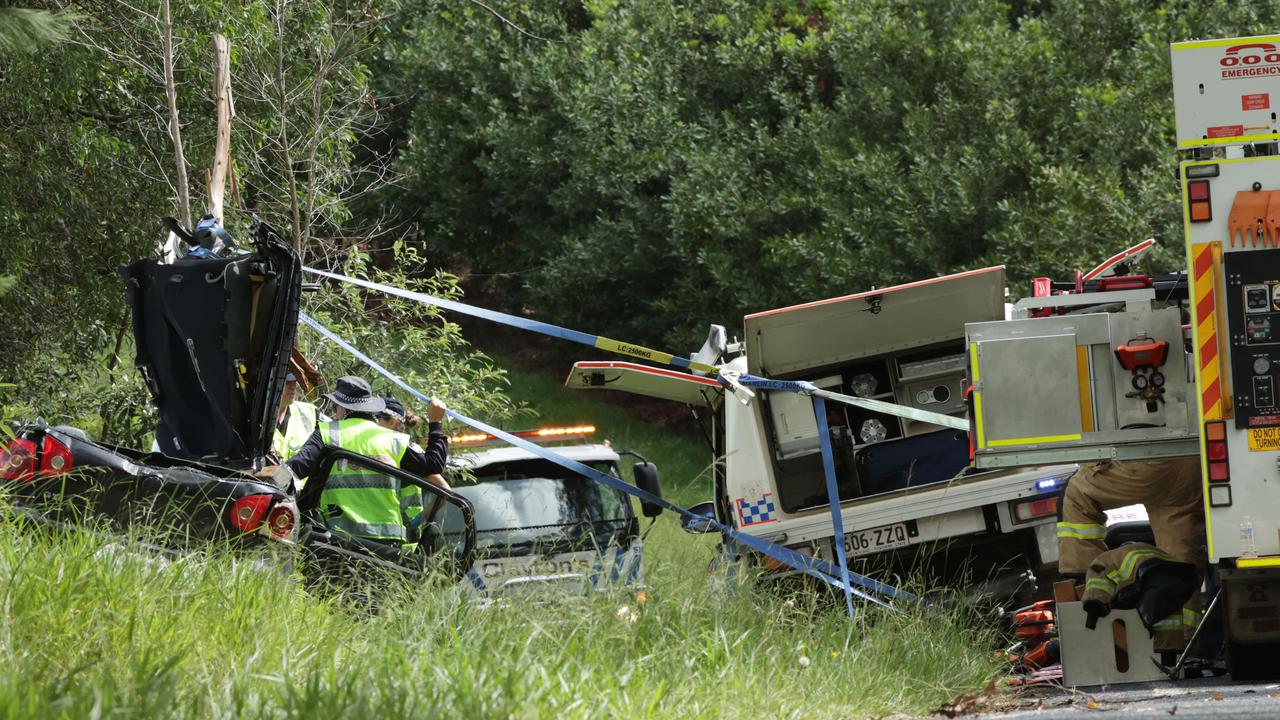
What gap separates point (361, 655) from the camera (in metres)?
4.90

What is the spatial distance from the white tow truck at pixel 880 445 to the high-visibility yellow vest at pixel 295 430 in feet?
5.05

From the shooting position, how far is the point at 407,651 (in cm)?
512

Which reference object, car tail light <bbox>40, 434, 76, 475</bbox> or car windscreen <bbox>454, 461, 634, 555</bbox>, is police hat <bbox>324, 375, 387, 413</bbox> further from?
car tail light <bbox>40, 434, 76, 475</bbox>

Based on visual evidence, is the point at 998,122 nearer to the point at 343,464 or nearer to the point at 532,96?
the point at 532,96

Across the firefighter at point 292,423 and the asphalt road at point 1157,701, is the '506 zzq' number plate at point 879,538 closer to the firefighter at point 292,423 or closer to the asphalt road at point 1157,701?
the asphalt road at point 1157,701

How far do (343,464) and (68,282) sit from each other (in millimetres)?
5455

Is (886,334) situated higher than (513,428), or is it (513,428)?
(886,334)

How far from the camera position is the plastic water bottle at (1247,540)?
6.46 metres

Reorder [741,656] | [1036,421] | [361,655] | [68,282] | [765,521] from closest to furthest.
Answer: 1. [361,655]
2. [741,656]
3. [1036,421]
4. [765,521]
5. [68,282]

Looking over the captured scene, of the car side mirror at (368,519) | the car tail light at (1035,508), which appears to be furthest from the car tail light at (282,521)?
the car tail light at (1035,508)

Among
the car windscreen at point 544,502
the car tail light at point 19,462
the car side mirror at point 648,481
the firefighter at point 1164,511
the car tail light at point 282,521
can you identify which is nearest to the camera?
the car tail light at point 19,462

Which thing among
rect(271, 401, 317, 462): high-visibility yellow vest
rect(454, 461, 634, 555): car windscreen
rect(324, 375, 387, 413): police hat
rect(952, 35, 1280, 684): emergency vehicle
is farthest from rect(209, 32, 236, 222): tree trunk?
rect(952, 35, 1280, 684): emergency vehicle

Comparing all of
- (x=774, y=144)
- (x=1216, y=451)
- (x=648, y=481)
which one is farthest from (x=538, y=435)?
(x=774, y=144)

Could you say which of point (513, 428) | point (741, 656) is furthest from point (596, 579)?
point (513, 428)
